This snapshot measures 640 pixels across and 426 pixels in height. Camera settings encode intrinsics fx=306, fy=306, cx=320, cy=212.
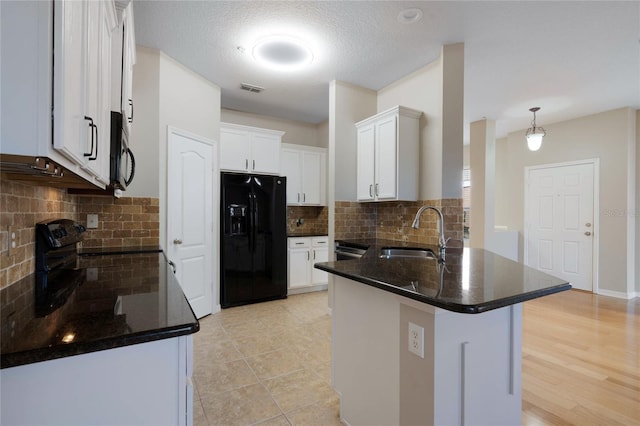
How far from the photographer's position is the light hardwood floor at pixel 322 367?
6.21 feet

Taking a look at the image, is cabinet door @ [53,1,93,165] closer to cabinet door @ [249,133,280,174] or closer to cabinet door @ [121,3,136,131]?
cabinet door @ [121,3,136,131]

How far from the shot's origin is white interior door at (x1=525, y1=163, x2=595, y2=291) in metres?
4.82

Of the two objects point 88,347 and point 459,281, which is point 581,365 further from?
point 88,347

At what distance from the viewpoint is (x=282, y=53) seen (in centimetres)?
302

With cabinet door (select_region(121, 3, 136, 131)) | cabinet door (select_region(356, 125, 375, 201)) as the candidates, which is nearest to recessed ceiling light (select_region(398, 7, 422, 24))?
cabinet door (select_region(356, 125, 375, 201))

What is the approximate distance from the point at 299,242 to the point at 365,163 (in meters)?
1.62

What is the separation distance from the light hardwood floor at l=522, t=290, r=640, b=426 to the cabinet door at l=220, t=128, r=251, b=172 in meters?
3.70

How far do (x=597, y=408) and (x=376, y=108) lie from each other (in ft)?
11.5

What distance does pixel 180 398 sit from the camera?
2.87 feet

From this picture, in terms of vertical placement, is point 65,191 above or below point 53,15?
below

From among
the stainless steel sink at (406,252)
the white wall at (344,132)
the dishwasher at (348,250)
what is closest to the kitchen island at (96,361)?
the stainless steel sink at (406,252)

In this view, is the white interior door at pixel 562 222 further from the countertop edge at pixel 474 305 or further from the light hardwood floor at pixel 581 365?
the countertop edge at pixel 474 305

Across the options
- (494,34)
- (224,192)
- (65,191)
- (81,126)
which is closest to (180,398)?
(81,126)

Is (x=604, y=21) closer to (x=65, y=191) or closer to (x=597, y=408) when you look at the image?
(x=597, y=408)
